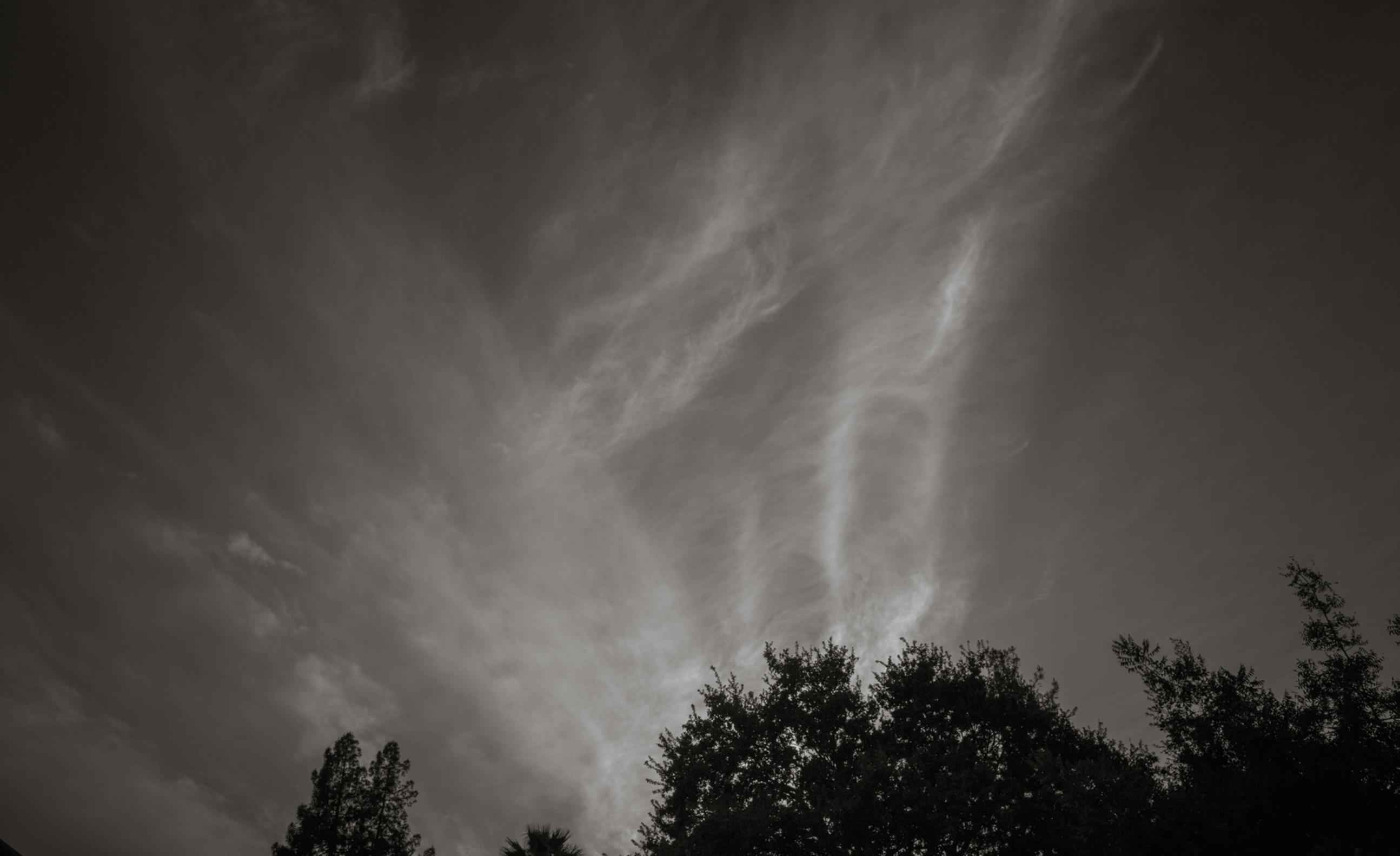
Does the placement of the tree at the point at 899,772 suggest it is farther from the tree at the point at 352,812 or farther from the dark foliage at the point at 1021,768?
the tree at the point at 352,812

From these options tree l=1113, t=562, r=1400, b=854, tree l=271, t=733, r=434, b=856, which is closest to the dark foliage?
tree l=1113, t=562, r=1400, b=854

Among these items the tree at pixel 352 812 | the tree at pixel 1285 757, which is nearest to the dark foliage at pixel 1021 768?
the tree at pixel 1285 757

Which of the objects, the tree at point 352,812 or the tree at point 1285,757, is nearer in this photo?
the tree at point 1285,757

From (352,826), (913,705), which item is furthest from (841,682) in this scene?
(352,826)

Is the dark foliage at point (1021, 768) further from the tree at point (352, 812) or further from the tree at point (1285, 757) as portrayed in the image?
the tree at point (352, 812)

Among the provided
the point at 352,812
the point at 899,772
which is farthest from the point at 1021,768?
the point at 352,812

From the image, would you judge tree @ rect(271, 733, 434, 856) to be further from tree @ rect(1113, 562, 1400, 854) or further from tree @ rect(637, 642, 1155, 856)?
tree @ rect(1113, 562, 1400, 854)

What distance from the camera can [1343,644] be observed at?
26.1 m

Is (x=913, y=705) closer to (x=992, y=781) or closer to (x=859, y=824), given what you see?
(x=992, y=781)

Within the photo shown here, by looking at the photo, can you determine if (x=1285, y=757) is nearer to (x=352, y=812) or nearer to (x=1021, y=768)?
(x=1021, y=768)

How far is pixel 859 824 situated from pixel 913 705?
24.4 ft

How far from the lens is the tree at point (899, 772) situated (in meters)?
23.1

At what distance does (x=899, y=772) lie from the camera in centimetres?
2556

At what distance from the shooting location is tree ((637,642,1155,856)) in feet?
75.7
